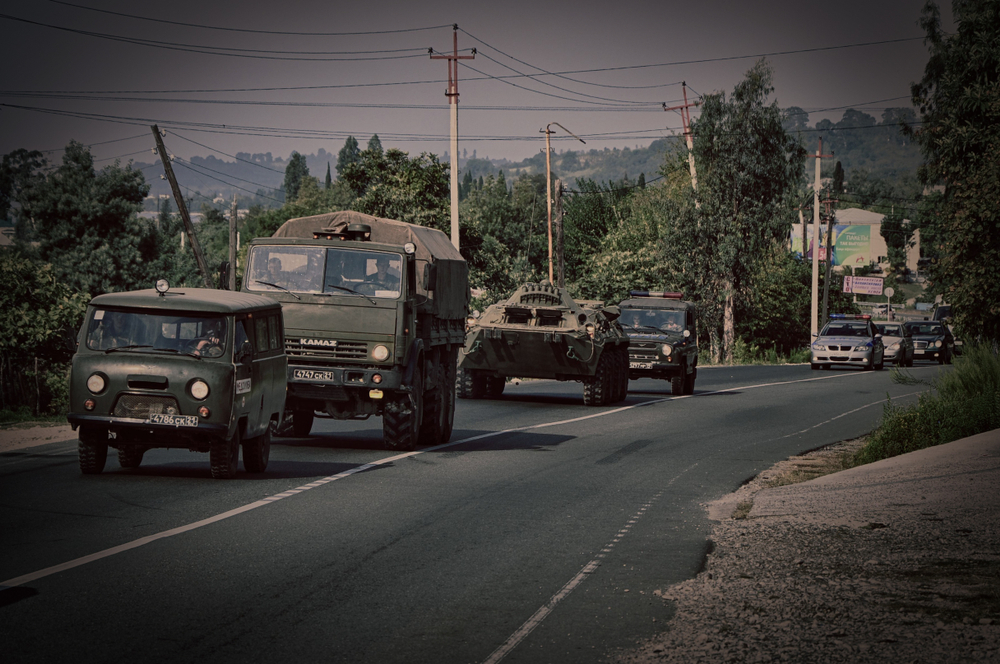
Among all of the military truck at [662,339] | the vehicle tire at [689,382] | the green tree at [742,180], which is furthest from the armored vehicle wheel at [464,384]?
the green tree at [742,180]

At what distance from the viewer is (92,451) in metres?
12.6

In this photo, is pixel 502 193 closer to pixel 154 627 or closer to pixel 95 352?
pixel 95 352

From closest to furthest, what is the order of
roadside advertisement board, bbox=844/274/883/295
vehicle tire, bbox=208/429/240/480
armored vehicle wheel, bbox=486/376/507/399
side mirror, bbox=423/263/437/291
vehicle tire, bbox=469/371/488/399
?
vehicle tire, bbox=208/429/240/480 → side mirror, bbox=423/263/437/291 → vehicle tire, bbox=469/371/488/399 → armored vehicle wheel, bbox=486/376/507/399 → roadside advertisement board, bbox=844/274/883/295

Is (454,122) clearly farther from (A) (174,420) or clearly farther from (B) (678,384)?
(A) (174,420)

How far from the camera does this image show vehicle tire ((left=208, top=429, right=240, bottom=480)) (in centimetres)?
1240

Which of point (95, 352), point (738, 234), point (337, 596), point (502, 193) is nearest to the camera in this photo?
point (337, 596)

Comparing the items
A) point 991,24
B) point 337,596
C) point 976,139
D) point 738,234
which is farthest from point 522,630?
point 738,234

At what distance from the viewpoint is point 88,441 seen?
12492 mm

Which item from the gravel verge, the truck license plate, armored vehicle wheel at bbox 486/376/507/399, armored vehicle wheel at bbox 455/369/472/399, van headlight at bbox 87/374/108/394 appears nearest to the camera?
the gravel verge

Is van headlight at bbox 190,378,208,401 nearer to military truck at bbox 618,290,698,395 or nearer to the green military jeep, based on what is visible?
the green military jeep

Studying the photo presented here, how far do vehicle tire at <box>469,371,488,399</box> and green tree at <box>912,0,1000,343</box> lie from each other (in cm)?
968

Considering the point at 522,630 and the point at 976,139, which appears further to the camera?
the point at 976,139

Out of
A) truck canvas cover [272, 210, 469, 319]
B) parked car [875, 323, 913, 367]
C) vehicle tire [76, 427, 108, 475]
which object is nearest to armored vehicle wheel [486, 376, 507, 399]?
truck canvas cover [272, 210, 469, 319]

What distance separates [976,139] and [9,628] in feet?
76.6
